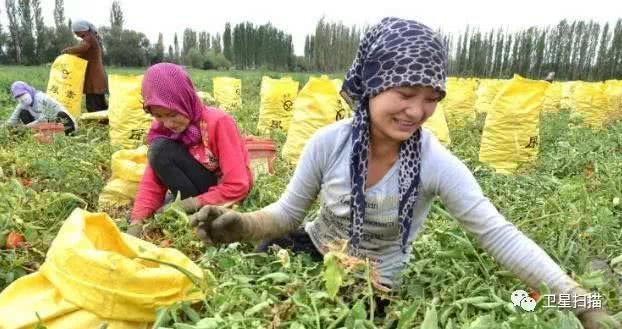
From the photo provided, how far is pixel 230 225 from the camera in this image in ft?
4.70

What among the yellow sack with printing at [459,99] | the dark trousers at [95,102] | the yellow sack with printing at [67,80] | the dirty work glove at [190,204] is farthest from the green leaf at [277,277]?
the yellow sack with printing at [459,99]

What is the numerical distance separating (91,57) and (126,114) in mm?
1951

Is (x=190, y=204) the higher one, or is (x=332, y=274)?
(x=332, y=274)

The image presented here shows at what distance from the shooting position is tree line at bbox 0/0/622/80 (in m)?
25.7

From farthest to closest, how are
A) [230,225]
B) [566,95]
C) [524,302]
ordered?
[566,95]
[230,225]
[524,302]

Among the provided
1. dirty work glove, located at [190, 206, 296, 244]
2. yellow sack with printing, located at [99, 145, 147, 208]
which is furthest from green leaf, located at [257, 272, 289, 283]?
yellow sack with printing, located at [99, 145, 147, 208]

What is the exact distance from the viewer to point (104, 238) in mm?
1504

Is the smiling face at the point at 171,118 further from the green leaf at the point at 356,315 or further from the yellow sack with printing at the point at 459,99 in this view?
the yellow sack with printing at the point at 459,99

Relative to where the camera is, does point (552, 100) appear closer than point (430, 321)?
No

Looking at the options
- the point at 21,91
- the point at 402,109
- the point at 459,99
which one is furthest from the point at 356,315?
the point at 459,99

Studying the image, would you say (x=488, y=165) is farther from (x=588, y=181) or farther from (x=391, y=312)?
(x=391, y=312)

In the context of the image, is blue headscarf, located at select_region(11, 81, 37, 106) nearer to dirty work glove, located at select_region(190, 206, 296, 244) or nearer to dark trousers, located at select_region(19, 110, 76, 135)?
dark trousers, located at select_region(19, 110, 76, 135)

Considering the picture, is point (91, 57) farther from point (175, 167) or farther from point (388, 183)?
point (388, 183)

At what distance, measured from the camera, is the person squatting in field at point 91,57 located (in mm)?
5727
